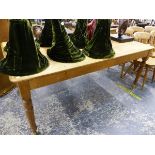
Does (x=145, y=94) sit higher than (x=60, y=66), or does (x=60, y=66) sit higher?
(x=60, y=66)

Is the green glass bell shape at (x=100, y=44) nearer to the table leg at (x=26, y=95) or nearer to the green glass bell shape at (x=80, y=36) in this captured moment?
the green glass bell shape at (x=80, y=36)

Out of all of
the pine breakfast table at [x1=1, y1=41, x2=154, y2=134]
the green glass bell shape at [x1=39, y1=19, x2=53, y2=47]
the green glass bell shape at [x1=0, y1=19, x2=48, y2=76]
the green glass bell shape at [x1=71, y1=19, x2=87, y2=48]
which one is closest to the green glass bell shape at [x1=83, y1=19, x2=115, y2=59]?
the pine breakfast table at [x1=1, y1=41, x2=154, y2=134]

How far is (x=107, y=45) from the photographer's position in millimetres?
1744

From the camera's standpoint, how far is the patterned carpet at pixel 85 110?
1.79 meters

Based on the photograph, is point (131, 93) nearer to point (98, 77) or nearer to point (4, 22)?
point (98, 77)

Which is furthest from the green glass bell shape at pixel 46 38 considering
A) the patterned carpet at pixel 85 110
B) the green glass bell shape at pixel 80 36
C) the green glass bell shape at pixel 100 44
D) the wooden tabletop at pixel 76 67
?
the patterned carpet at pixel 85 110

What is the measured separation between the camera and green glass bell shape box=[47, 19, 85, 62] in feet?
4.83

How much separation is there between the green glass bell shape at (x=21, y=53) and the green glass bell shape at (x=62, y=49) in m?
0.22

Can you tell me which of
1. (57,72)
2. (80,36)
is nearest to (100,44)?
(80,36)

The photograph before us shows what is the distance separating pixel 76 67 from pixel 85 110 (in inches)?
27.7

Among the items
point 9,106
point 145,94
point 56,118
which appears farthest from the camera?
point 145,94

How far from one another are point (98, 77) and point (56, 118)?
1.15 metres

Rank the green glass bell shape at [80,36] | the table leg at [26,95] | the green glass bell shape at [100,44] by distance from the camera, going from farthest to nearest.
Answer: the green glass bell shape at [80,36], the green glass bell shape at [100,44], the table leg at [26,95]

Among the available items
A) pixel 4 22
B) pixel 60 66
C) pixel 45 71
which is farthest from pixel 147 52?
pixel 4 22
